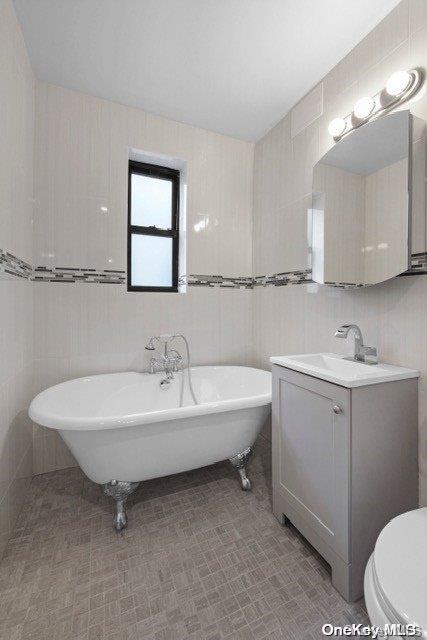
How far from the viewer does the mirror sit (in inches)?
50.4

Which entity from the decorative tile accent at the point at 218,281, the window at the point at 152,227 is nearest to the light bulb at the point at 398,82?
the decorative tile accent at the point at 218,281

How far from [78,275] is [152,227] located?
30.4 inches

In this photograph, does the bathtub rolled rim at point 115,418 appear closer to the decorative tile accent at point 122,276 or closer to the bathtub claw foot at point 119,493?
the bathtub claw foot at point 119,493

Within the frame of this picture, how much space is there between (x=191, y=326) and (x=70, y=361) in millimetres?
935

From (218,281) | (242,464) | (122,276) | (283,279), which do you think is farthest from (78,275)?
(242,464)

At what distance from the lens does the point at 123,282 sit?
7.01 ft

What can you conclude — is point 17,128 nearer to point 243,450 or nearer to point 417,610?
point 243,450

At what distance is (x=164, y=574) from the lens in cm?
120

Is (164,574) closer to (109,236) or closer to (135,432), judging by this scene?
(135,432)

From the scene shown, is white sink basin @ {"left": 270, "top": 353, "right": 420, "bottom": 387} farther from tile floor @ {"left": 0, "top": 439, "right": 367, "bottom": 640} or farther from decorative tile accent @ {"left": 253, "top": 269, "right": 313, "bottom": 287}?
tile floor @ {"left": 0, "top": 439, "right": 367, "bottom": 640}

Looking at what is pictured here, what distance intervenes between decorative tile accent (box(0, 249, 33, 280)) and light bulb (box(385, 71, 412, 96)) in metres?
1.92

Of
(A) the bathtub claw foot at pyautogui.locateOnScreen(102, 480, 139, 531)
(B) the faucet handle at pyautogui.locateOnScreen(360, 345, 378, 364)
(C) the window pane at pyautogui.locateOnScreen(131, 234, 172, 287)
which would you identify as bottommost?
(A) the bathtub claw foot at pyautogui.locateOnScreen(102, 480, 139, 531)

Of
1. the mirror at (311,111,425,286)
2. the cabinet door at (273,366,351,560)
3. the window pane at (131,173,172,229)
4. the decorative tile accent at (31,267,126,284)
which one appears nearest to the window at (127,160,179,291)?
the window pane at (131,173,172,229)

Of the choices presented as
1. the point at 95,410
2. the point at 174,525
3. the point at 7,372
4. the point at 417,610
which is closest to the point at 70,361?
the point at 95,410
